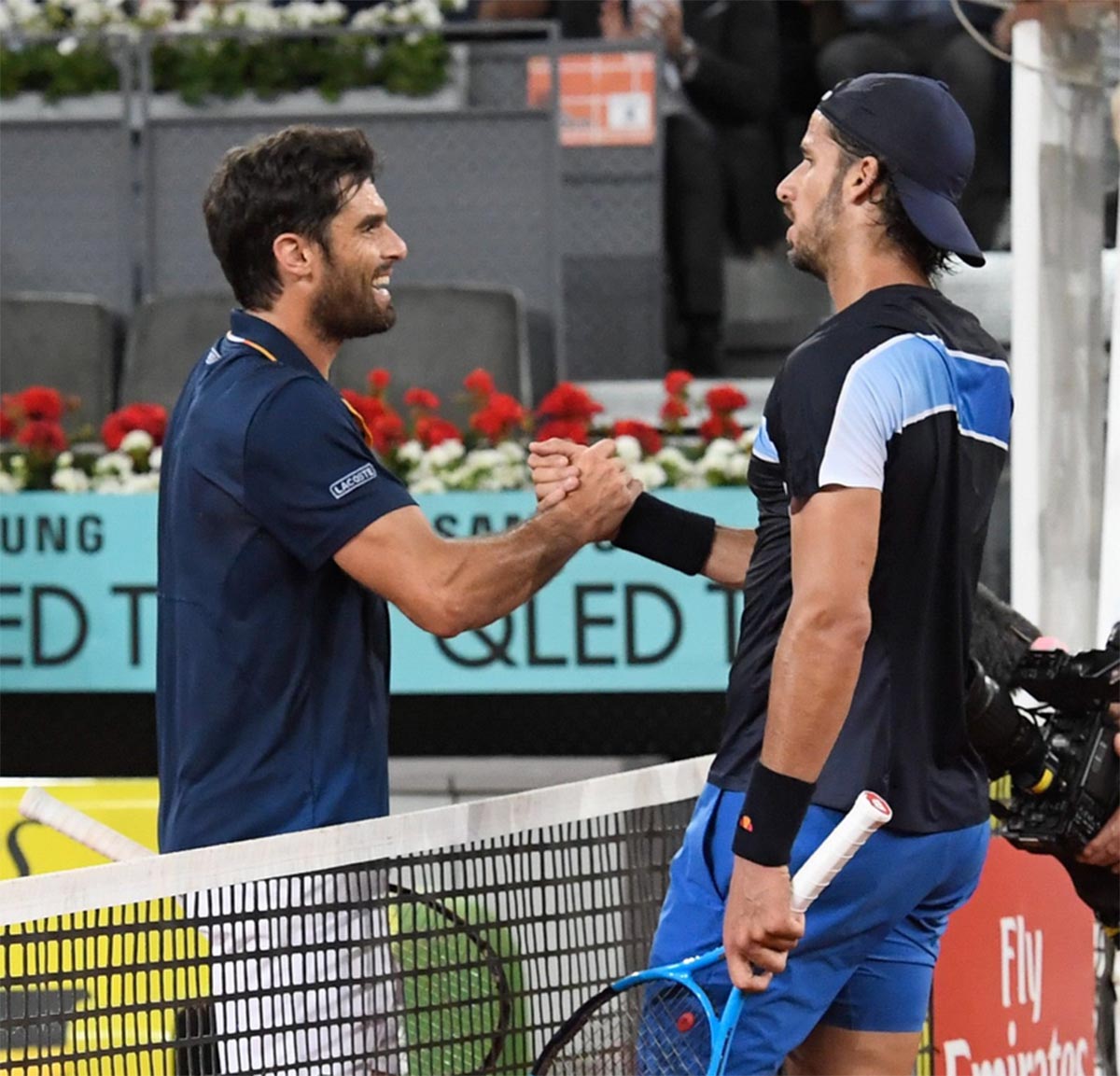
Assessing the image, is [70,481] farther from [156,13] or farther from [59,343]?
[156,13]

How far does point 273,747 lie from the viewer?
2539 mm

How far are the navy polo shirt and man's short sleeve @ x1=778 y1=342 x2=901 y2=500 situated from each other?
2.14 feet

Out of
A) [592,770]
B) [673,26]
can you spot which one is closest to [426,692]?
[592,770]

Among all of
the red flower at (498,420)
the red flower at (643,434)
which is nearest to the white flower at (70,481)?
the red flower at (498,420)

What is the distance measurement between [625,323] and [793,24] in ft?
4.32

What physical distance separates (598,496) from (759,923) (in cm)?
91

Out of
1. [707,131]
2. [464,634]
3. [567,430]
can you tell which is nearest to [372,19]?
[707,131]


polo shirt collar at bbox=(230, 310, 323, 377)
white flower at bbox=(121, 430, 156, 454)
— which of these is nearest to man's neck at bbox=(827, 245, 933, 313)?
polo shirt collar at bbox=(230, 310, 323, 377)

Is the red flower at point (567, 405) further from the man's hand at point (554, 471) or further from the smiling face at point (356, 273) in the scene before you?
the smiling face at point (356, 273)

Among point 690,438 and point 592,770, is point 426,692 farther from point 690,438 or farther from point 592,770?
point 690,438

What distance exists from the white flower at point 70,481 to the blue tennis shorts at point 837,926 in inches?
150

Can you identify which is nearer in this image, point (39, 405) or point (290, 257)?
point (290, 257)

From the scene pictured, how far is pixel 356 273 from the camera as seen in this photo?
2.79 meters

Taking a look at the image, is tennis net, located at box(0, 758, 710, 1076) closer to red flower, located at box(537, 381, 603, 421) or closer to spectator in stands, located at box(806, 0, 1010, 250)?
red flower, located at box(537, 381, 603, 421)
